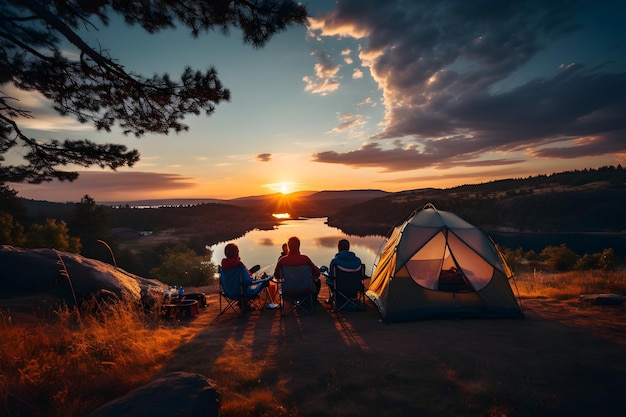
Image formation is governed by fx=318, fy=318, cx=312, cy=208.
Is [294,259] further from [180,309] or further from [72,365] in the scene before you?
[72,365]

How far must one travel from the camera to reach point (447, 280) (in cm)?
782

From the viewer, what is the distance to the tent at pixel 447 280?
6.75m

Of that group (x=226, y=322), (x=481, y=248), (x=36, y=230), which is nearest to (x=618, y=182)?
(x=481, y=248)

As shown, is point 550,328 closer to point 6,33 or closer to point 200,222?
point 6,33

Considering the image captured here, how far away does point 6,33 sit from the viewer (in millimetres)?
5477

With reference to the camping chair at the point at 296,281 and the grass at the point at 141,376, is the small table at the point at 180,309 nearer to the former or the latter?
the grass at the point at 141,376

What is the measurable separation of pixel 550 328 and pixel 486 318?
1099mm

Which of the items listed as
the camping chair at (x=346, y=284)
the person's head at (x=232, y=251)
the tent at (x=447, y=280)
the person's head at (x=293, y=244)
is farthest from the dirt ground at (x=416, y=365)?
the person's head at (x=293, y=244)

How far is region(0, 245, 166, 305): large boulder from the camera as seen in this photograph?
7.08 m

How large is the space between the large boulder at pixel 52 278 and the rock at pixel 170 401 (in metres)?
5.17

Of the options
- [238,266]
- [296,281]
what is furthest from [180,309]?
[296,281]

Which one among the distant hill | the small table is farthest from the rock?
the distant hill

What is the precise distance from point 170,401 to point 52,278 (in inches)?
257

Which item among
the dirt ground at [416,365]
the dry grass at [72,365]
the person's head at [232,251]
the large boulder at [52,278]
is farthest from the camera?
the person's head at [232,251]
